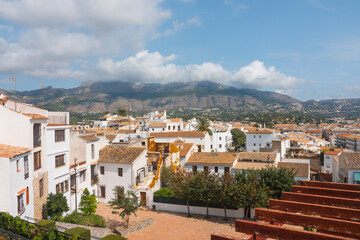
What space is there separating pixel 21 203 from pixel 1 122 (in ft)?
21.5

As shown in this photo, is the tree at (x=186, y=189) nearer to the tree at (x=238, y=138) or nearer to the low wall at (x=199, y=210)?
the low wall at (x=199, y=210)

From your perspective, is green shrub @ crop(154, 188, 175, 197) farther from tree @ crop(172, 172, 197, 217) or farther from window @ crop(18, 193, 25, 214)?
window @ crop(18, 193, 25, 214)

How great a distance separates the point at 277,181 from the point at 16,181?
22.6 meters

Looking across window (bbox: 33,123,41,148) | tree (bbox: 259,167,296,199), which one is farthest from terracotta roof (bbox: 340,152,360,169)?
window (bbox: 33,123,41,148)

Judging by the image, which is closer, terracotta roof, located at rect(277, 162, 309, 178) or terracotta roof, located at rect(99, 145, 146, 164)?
terracotta roof, located at rect(99, 145, 146, 164)

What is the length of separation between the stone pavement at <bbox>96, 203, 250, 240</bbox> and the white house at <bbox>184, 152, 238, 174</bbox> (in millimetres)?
9373

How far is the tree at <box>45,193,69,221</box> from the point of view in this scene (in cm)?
2123

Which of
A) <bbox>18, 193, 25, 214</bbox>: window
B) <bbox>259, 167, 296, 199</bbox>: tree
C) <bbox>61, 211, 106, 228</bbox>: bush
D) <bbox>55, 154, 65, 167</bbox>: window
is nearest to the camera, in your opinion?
<bbox>18, 193, 25, 214</bbox>: window

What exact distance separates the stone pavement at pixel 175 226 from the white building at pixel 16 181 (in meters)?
7.91

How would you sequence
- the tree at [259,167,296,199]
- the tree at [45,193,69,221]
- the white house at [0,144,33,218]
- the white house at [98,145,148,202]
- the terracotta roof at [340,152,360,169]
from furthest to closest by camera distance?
the terracotta roof at [340,152,360,169] → the white house at [98,145,148,202] → the tree at [259,167,296,199] → the tree at [45,193,69,221] → the white house at [0,144,33,218]

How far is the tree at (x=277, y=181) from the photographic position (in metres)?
Result: 25.4

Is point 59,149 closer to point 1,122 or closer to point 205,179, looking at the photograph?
point 1,122

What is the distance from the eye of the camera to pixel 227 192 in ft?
78.3

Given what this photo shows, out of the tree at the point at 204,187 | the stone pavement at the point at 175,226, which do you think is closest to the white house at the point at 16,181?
the stone pavement at the point at 175,226
